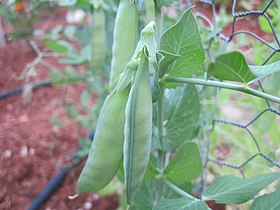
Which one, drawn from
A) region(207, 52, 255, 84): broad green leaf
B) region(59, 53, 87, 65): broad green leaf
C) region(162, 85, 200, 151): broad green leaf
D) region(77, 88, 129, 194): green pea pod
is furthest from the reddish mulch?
region(207, 52, 255, 84): broad green leaf

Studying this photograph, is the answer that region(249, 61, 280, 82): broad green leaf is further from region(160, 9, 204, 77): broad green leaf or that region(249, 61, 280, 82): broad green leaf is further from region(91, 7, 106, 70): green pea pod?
region(91, 7, 106, 70): green pea pod

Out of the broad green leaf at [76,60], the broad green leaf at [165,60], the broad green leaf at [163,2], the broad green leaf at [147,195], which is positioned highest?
the broad green leaf at [163,2]

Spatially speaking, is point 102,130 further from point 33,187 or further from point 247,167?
point 33,187

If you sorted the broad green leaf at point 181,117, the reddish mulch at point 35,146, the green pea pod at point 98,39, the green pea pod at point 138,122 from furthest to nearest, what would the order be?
the reddish mulch at point 35,146 < the green pea pod at point 98,39 < the broad green leaf at point 181,117 < the green pea pod at point 138,122

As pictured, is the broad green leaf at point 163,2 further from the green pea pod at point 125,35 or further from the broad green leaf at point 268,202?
the broad green leaf at point 268,202

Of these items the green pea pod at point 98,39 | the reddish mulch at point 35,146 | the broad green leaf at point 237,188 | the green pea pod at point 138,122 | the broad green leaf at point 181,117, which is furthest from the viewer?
the reddish mulch at point 35,146

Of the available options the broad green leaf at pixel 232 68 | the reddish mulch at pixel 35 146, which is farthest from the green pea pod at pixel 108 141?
the reddish mulch at pixel 35 146

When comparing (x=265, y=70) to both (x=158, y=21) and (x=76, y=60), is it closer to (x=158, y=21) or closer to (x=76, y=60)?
(x=158, y=21)
